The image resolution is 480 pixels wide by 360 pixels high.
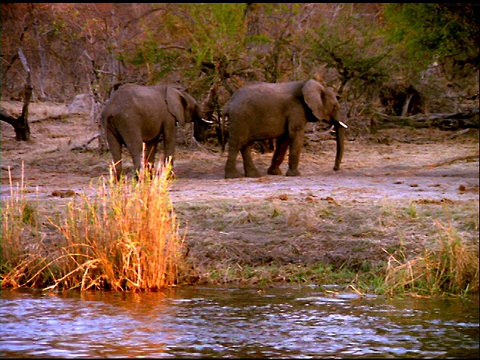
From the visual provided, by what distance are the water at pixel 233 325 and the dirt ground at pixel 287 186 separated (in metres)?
0.89

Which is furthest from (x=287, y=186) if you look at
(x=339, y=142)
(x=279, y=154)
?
(x=339, y=142)

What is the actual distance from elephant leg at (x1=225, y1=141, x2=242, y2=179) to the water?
551 centimetres

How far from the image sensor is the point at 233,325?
6.24 m

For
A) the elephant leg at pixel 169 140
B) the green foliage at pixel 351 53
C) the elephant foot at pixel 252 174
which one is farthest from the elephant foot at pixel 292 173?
the green foliage at pixel 351 53

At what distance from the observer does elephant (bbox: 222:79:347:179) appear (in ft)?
43.0

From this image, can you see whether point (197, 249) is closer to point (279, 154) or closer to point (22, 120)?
point (279, 154)

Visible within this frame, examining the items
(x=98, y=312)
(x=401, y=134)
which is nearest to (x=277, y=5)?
(x=401, y=134)

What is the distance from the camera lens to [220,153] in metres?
15.3

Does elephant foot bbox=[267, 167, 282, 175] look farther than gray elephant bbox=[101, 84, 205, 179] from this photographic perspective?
Yes

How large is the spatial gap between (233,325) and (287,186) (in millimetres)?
5342

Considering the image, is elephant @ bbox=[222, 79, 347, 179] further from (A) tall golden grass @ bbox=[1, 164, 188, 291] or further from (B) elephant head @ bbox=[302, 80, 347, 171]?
(A) tall golden grass @ bbox=[1, 164, 188, 291]

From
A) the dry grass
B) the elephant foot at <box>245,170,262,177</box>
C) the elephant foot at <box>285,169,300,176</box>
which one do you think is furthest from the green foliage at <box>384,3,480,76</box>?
the dry grass

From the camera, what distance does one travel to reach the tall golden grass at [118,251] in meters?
7.48

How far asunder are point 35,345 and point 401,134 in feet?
39.1
